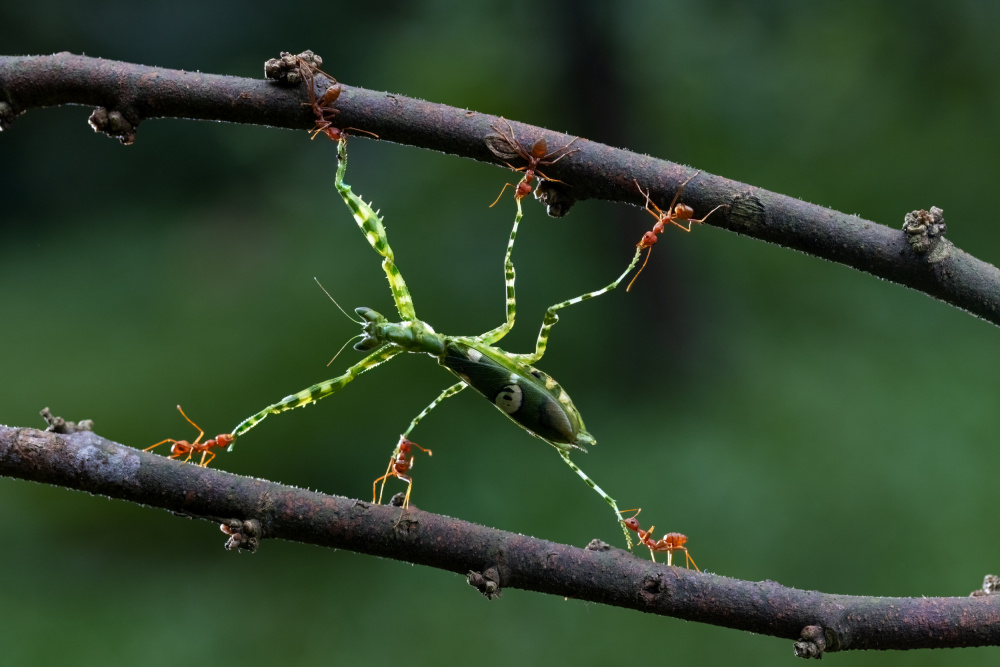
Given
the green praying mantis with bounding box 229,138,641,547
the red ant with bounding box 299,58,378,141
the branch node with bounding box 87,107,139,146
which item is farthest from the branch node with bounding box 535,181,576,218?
the branch node with bounding box 87,107,139,146

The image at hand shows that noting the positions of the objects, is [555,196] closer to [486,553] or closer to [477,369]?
[477,369]

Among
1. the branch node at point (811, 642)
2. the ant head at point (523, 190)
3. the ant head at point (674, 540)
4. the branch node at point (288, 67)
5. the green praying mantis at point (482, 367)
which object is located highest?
the branch node at point (288, 67)

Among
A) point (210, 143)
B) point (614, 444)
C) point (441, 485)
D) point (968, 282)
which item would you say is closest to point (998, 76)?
point (614, 444)

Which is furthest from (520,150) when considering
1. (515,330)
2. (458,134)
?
(515,330)

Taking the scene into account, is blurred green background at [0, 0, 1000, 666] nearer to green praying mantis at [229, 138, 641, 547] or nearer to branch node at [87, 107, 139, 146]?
green praying mantis at [229, 138, 641, 547]

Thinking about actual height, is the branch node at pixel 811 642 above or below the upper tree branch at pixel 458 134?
below

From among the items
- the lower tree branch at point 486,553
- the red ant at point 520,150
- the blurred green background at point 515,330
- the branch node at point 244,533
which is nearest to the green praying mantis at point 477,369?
the red ant at point 520,150

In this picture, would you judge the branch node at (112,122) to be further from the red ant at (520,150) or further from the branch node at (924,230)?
the branch node at (924,230)
